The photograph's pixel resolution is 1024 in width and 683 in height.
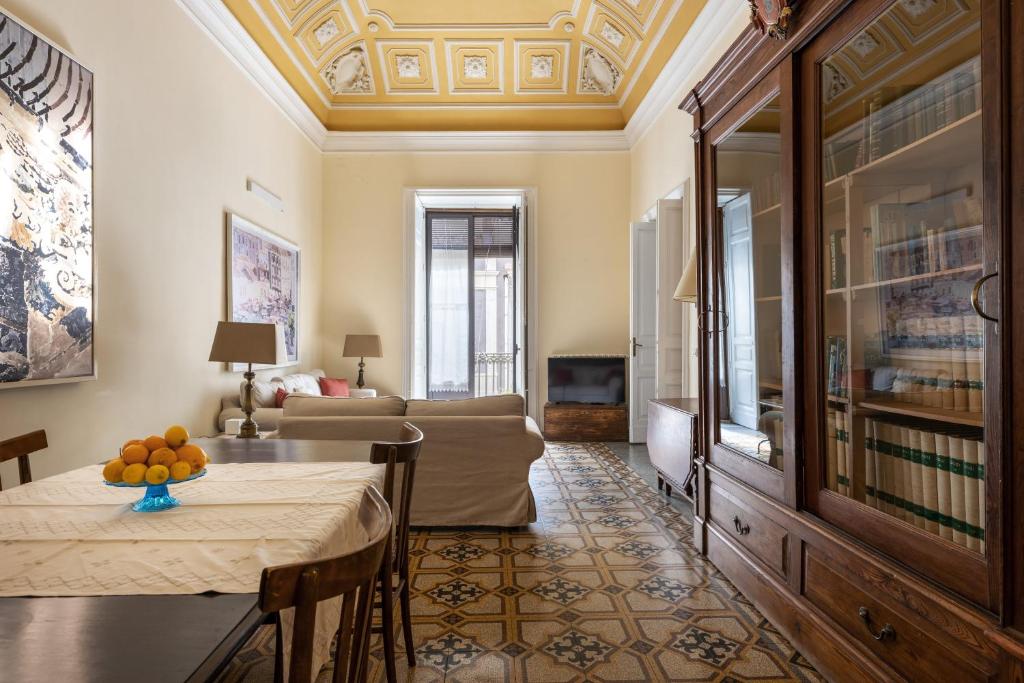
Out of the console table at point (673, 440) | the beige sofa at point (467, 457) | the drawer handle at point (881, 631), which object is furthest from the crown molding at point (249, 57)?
the drawer handle at point (881, 631)

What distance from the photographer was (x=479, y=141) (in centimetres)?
709

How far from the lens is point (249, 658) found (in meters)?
2.08

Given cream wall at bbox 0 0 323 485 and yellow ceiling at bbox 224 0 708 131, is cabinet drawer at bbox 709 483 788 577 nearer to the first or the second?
cream wall at bbox 0 0 323 485

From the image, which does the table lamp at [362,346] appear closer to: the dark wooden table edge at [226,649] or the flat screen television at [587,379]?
the flat screen television at [587,379]

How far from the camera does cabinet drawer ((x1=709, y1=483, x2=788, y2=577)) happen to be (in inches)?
89.5

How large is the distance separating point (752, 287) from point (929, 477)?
1158mm

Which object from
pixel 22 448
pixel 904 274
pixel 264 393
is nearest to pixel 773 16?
pixel 904 274

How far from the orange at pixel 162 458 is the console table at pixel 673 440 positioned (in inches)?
107

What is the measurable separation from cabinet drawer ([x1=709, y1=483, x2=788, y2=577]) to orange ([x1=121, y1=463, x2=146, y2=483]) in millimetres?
2136

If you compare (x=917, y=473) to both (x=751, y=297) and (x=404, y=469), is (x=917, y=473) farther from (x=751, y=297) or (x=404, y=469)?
(x=404, y=469)

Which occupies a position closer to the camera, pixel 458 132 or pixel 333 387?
pixel 333 387

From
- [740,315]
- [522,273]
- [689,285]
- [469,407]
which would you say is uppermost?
[522,273]

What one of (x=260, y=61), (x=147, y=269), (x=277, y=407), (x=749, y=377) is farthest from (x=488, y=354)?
(x=749, y=377)

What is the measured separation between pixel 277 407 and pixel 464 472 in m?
2.14
